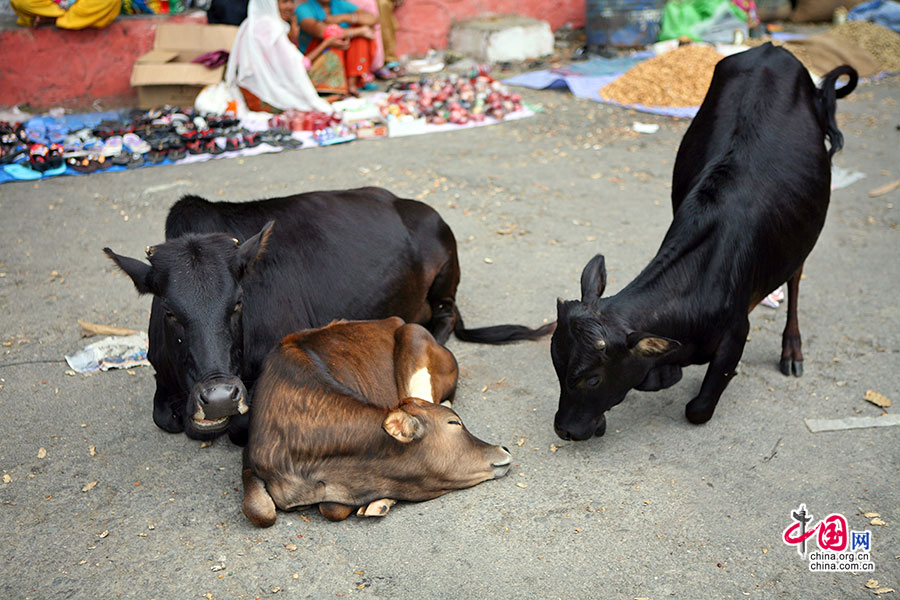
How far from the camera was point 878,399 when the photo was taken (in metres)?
4.16

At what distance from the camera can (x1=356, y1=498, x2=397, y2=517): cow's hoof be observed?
3.26 m

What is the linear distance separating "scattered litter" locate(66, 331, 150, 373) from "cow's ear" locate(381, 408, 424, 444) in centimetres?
199

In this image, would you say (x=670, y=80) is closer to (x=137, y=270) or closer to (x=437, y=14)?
(x=437, y=14)

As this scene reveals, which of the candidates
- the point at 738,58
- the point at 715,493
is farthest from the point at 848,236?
the point at 715,493

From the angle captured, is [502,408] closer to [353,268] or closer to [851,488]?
[353,268]

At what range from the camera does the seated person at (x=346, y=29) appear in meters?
10.2

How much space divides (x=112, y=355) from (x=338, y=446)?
203 cm

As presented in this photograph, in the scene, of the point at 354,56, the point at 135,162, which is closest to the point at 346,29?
the point at 354,56

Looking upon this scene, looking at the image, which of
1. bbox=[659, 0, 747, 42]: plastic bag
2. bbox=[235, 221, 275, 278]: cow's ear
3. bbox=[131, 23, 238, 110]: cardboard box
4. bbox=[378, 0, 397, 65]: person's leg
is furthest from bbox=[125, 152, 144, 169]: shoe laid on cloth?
bbox=[659, 0, 747, 42]: plastic bag

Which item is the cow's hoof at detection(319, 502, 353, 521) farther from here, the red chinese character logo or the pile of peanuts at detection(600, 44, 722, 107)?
the pile of peanuts at detection(600, 44, 722, 107)

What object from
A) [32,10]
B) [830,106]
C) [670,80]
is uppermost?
[32,10]

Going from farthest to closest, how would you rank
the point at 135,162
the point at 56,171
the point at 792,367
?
the point at 135,162 < the point at 56,171 < the point at 792,367

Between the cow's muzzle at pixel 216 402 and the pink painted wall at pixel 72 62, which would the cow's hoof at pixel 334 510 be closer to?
the cow's muzzle at pixel 216 402

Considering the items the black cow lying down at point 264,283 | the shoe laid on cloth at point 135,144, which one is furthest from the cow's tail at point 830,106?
the shoe laid on cloth at point 135,144
